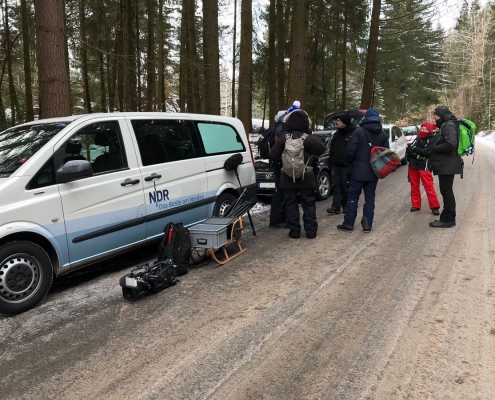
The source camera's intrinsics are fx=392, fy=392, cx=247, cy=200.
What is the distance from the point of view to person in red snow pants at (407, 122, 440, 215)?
718cm

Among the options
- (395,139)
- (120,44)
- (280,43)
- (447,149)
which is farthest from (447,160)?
(120,44)

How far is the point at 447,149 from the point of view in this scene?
639 cm

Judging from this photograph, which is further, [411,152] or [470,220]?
[411,152]

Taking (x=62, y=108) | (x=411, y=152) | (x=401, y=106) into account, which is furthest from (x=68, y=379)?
(x=401, y=106)

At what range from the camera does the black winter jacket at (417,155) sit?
7141 mm

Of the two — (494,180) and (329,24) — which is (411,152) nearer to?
(494,180)

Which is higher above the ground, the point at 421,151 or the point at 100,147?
the point at 100,147

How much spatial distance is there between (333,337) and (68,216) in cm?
292

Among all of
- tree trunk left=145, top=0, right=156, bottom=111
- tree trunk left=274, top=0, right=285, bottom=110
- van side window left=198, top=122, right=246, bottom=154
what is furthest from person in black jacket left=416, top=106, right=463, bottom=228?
tree trunk left=274, top=0, right=285, bottom=110

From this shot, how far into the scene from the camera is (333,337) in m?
3.26

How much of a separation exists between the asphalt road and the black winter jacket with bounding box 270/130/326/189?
48.3 inches

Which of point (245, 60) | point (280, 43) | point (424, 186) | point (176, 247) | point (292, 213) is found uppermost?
point (280, 43)

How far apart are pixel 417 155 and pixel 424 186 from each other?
Answer: 605 mm

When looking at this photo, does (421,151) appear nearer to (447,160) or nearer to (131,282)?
(447,160)
